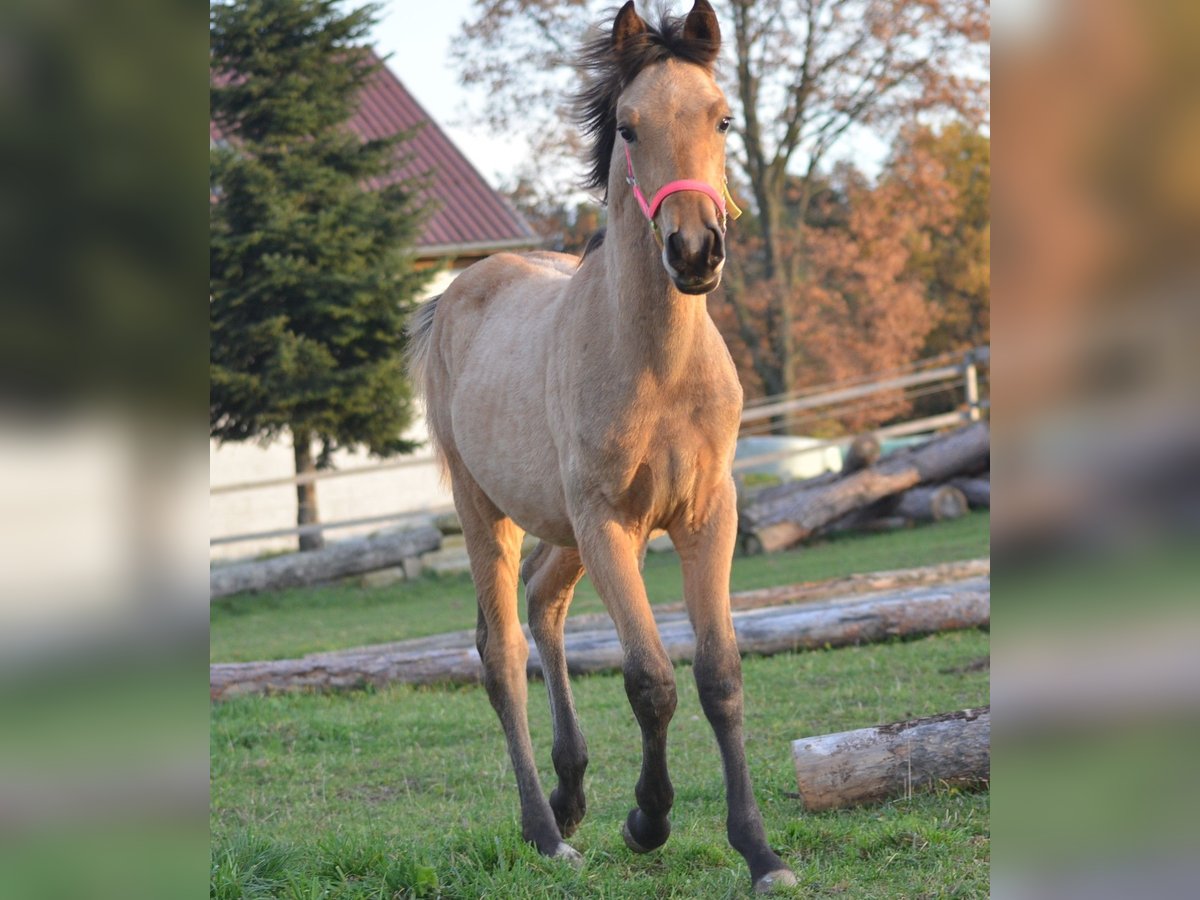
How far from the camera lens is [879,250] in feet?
72.6

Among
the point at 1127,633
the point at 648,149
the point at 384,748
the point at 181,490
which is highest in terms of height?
the point at 648,149

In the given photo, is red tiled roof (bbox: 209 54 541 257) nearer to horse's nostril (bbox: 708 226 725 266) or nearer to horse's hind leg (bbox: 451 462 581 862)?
horse's hind leg (bbox: 451 462 581 862)

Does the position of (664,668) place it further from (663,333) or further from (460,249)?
(460,249)

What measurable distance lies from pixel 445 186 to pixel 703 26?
68.5 feet

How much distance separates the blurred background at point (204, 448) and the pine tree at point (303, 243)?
1579 centimetres

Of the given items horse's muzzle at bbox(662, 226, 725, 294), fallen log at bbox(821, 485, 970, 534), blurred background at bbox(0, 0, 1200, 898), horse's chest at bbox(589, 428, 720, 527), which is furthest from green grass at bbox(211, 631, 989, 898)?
fallen log at bbox(821, 485, 970, 534)

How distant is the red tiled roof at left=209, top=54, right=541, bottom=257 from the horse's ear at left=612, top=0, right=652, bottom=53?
17.5 m

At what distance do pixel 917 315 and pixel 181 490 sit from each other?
22553mm

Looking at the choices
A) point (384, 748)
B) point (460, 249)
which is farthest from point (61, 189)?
point (460, 249)

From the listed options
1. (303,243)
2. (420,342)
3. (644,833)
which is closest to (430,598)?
(303,243)

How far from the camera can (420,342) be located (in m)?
6.04

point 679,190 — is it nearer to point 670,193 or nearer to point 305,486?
point 670,193

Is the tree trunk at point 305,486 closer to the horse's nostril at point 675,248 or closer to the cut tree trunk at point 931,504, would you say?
the cut tree trunk at point 931,504

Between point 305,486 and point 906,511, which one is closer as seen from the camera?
point 906,511
